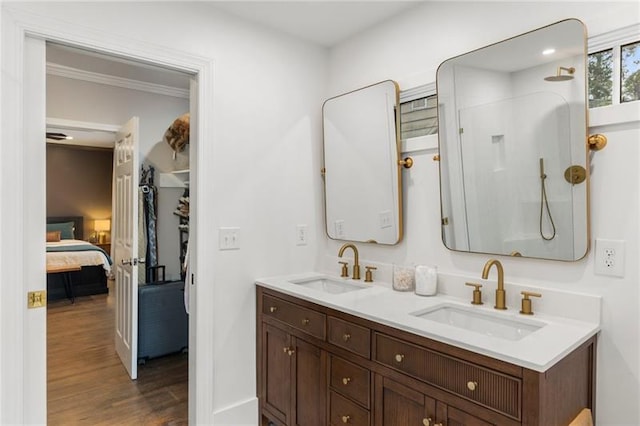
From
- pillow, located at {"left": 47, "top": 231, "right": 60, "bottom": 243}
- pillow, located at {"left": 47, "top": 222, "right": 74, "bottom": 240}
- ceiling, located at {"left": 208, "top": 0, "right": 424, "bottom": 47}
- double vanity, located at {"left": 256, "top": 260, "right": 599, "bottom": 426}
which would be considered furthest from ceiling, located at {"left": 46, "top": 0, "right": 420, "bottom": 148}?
pillow, located at {"left": 47, "top": 222, "right": 74, "bottom": 240}

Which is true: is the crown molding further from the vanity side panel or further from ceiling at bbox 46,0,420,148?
the vanity side panel

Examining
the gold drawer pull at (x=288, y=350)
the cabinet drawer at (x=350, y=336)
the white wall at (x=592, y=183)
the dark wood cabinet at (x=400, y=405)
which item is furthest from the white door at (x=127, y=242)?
the dark wood cabinet at (x=400, y=405)

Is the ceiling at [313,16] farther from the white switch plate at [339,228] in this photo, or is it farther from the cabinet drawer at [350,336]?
the cabinet drawer at [350,336]

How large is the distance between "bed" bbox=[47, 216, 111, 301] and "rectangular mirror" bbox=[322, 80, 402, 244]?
5.02m

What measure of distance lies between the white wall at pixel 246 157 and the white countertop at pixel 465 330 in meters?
0.29

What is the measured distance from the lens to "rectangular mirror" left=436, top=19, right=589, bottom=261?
5.18 ft

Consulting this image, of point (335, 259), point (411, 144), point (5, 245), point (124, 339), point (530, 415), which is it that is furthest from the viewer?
point (124, 339)

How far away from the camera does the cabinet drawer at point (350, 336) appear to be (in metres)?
A: 1.72

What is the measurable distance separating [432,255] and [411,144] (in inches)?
24.8

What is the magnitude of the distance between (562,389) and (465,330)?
1.14 feet

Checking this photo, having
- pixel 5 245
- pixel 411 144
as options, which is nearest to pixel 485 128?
pixel 411 144

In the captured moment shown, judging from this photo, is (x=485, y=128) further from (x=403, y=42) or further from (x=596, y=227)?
(x=403, y=42)

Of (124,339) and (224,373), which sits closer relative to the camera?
(224,373)

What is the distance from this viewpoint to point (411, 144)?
2.20m
